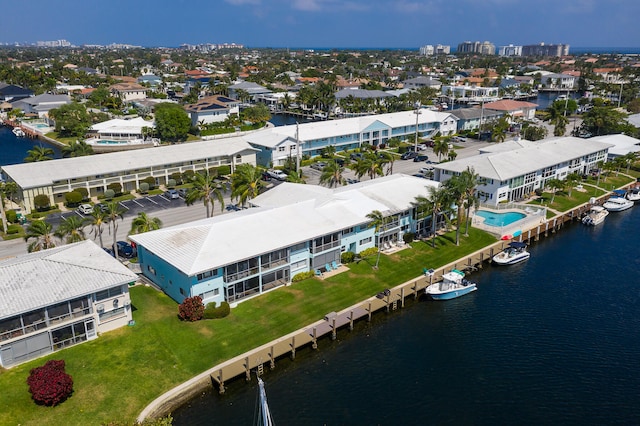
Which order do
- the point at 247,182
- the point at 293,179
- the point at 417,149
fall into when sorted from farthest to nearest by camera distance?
1. the point at 417,149
2. the point at 293,179
3. the point at 247,182

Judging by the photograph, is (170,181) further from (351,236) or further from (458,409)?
(458,409)

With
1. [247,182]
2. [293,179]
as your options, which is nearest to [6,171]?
[247,182]

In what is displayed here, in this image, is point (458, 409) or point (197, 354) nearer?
point (458, 409)

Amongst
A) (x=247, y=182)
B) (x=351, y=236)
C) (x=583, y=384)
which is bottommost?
(x=583, y=384)

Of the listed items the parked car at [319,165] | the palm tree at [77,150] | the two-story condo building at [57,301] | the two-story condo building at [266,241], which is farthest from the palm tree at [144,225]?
the palm tree at [77,150]

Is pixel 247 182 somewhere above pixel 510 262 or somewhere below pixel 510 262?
above

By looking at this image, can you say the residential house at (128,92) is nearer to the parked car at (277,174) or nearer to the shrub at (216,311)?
the parked car at (277,174)

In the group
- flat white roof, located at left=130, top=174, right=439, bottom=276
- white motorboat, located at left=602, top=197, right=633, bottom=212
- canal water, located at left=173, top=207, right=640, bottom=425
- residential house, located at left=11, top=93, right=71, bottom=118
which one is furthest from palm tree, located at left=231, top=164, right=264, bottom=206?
residential house, located at left=11, top=93, right=71, bottom=118

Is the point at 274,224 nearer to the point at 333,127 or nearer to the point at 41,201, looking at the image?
the point at 41,201

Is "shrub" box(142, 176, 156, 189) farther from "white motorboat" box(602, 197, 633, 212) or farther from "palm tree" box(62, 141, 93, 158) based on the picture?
"white motorboat" box(602, 197, 633, 212)
